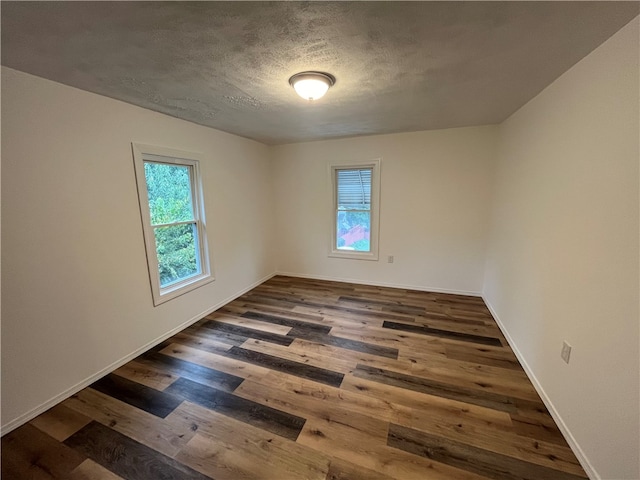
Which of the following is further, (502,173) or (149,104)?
(502,173)

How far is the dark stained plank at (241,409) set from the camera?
5.62 feet

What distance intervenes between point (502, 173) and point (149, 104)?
12.4 feet

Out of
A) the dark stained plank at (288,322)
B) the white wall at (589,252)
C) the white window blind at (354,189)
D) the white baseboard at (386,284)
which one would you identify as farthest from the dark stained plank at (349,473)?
the white window blind at (354,189)

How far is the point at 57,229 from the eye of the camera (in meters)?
1.85

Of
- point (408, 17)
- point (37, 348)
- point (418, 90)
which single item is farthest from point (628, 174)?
point (37, 348)

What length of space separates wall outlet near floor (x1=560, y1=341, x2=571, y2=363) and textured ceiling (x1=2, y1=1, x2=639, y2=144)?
1.76 metres

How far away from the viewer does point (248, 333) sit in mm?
2852

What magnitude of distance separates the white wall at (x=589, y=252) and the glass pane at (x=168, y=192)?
3374mm

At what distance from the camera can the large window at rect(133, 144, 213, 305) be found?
2.49m

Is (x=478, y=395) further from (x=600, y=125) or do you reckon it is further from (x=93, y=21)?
(x=93, y=21)

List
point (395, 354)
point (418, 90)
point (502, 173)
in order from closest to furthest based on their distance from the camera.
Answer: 1. point (418, 90)
2. point (395, 354)
3. point (502, 173)

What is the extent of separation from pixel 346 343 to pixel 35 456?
7.46 feet

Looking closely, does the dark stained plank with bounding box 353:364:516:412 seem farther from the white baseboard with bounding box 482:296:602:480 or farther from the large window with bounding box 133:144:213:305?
the large window with bounding box 133:144:213:305

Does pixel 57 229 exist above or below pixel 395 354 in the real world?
above
